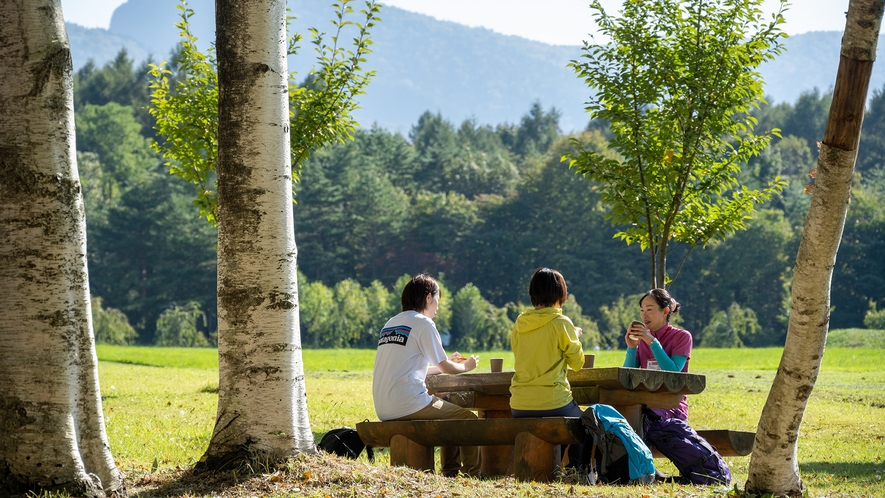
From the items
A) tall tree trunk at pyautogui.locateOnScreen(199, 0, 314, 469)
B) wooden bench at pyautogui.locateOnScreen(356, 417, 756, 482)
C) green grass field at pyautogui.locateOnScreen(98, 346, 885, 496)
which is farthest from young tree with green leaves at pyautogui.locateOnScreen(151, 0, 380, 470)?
green grass field at pyautogui.locateOnScreen(98, 346, 885, 496)

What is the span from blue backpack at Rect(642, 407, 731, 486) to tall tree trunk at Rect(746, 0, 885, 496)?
3.62ft

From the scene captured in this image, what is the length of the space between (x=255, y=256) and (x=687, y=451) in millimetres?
3400

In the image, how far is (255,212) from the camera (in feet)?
19.6

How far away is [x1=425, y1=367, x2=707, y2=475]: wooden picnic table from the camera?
6.78 metres

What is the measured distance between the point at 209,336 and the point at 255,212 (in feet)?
186

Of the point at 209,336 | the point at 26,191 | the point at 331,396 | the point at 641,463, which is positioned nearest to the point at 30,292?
the point at 26,191

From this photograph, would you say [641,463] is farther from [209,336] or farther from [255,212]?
[209,336]

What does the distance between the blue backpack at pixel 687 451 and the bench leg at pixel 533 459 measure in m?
1.08

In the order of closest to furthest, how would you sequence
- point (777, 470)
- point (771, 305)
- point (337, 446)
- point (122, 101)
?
point (777, 470)
point (337, 446)
point (771, 305)
point (122, 101)

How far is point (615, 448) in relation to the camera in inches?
261

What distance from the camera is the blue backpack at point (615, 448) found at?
653cm

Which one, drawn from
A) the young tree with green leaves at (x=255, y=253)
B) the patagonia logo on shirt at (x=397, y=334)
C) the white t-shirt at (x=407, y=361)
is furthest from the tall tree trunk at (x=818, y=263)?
the young tree with green leaves at (x=255, y=253)

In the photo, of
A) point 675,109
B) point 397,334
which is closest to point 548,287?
point 397,334

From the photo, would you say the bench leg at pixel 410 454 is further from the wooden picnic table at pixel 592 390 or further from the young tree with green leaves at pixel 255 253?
the young tree with green leaves at pixel 255 253
